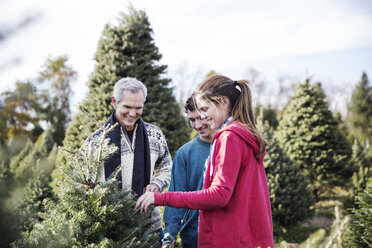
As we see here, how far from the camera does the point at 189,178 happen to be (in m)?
2.50

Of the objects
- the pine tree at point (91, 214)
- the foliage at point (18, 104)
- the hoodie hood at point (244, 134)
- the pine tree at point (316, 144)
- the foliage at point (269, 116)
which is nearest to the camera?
the foliage at point (18, 104)

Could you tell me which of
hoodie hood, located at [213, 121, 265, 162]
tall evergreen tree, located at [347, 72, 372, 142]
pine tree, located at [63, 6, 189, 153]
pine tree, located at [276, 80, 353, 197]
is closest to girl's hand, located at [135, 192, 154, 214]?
hoodie hood, located at [213, 121, 265, 162]

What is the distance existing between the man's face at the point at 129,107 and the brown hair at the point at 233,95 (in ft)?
2.91

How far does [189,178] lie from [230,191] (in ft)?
2.63

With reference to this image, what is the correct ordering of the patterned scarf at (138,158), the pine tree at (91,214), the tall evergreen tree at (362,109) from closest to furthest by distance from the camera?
the pine tree at (91,214) < the patterned scarf at (138,158) < the tall evergreen tree at (362,109)

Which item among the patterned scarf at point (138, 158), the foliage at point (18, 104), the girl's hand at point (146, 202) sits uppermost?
the foliage at point (18, 104)

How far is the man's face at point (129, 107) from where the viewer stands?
110 inches

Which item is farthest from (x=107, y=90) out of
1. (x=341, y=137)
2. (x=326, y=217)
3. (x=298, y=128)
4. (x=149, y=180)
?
(x=341, y=137)

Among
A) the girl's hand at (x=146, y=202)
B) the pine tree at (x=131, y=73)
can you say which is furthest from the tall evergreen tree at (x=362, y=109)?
the girl's hand at (x=146, y=202)

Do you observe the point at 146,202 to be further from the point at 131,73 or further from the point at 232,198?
the point at 131,73

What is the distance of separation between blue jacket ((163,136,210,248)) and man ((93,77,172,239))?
1.22ft

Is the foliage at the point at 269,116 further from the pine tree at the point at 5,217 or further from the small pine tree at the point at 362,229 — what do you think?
the pine tree at the point at 5,217

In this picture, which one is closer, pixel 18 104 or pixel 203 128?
pixel 18 104

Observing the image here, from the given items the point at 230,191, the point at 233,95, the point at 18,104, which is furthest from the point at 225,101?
the point at 18,104
